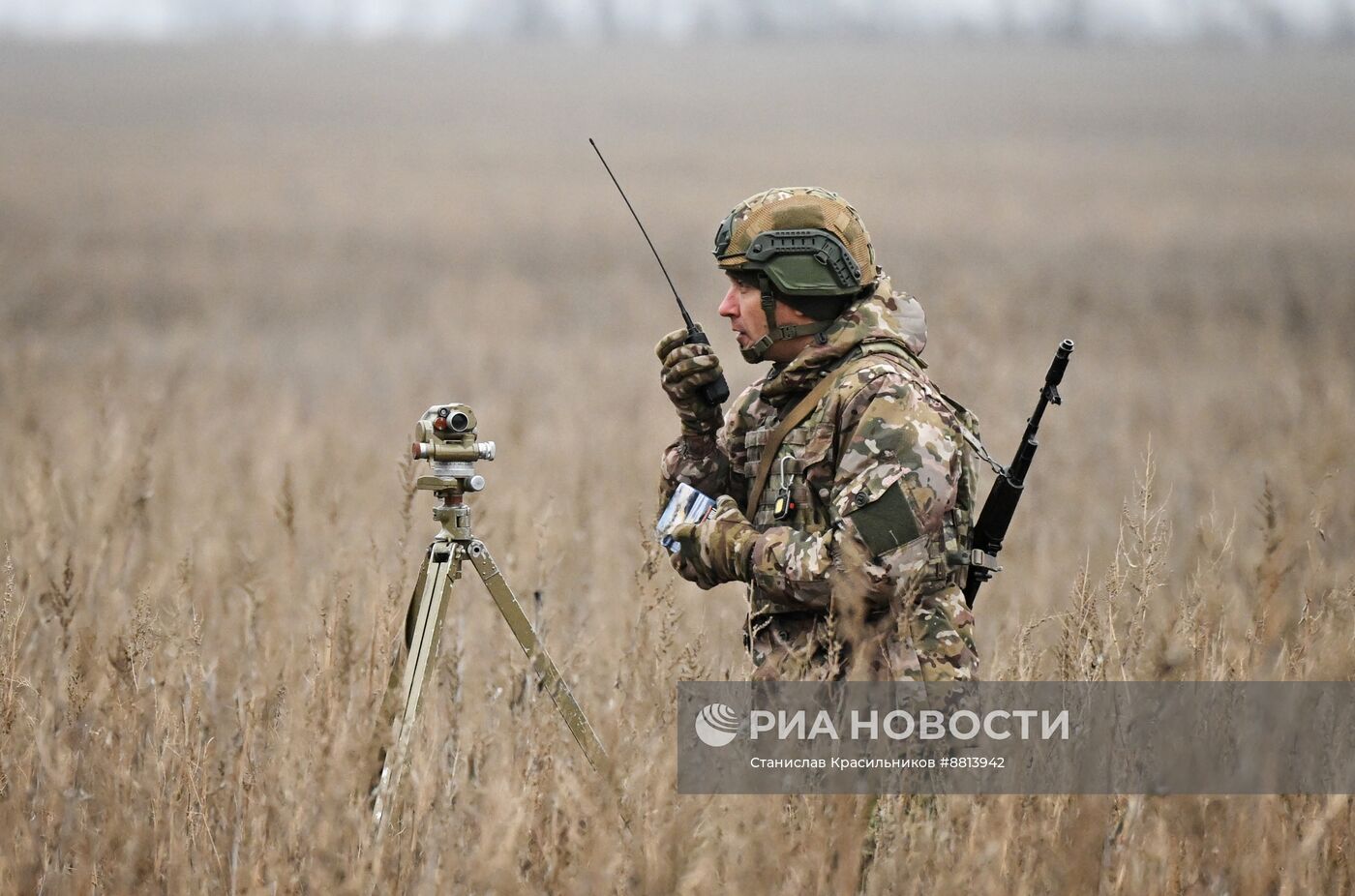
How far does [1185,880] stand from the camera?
125 inches

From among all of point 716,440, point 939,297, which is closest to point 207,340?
point 939,297

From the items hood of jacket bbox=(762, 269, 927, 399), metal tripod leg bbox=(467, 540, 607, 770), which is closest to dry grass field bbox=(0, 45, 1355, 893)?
metal tripod leg bbox=(467, 540, 607, 770)

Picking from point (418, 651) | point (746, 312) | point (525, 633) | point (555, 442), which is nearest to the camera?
point (418, 651)

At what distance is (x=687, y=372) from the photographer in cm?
356

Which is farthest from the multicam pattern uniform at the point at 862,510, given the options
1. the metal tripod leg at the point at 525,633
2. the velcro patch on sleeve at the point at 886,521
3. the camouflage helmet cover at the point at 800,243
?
the metal tripod leg at the point at 525,633

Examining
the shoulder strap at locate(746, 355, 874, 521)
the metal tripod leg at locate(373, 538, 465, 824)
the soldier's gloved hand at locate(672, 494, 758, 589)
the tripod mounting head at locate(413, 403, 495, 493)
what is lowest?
the metal tripod leg at locate(373, 538, 465, 824)

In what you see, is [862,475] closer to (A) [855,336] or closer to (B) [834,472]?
(B) [834,472]

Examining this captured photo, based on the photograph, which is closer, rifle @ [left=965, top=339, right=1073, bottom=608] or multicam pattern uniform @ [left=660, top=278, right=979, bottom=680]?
multicam pattern uniform @ [left=660, top=278, right=979, bottom=680]

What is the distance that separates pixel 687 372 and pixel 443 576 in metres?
0.83

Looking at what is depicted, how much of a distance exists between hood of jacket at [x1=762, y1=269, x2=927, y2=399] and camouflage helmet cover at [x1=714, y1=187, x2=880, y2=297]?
6cm

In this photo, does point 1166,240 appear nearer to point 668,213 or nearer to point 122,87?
point 668,213

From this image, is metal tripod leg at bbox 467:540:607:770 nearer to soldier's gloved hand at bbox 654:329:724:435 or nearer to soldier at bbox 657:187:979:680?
soldier at bbox 657:187:979:680

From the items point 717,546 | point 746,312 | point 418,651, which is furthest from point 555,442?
point 418,651

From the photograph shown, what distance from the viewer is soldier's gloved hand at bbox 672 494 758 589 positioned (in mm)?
3402
